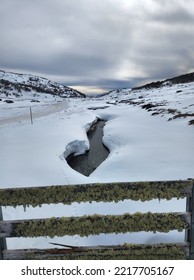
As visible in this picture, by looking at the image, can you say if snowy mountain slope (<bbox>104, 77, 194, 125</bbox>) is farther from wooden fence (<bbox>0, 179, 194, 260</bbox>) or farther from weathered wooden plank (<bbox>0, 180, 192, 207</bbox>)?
Result: weathered wooden plank (<bbox>0, 180, 192, 207</bbox>)

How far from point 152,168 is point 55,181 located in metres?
3.89

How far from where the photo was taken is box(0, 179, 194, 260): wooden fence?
3340 millimetres

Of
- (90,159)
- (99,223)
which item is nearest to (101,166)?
(90,159)

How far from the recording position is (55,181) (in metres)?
9.35

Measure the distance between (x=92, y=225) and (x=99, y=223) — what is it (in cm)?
10

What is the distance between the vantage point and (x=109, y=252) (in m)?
3.46

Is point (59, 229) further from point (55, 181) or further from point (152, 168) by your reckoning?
point (152, 168)

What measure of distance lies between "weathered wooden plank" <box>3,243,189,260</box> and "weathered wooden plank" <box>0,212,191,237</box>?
22 cm

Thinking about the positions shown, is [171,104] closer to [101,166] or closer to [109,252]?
[101,166]

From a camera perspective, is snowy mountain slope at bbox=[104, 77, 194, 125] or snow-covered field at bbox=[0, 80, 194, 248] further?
snowy mountain slope at bbox=[104, 77, 194, 125]

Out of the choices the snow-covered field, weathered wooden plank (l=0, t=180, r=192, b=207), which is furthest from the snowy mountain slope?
weathered wooden plank (l=0, t=180, r=192, b=207)

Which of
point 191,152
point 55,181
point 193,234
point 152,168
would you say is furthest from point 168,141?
point 193,234

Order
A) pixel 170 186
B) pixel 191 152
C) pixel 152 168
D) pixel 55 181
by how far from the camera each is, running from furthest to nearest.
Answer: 1. pixel 191 152
2. pixel 152 168
3. pixel 55 181
4. pixel 170 186
